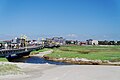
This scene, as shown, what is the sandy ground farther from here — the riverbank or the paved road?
the riverbank

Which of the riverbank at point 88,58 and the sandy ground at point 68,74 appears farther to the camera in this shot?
the riverbank at point 88,58

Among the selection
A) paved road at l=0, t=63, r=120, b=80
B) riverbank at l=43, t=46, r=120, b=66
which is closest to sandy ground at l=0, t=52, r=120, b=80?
paved road at l=0, t=63, r=120, b=80

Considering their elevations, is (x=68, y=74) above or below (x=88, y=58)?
above

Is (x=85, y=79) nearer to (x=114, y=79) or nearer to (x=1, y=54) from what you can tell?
(x=114, y=79)

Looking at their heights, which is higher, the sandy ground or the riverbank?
the sandy ground

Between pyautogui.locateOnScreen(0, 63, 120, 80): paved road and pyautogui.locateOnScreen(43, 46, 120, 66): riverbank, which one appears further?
pyautogui.locateOnScreen(43, 46, 120, 66): riverbank

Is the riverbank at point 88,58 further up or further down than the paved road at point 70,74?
further down

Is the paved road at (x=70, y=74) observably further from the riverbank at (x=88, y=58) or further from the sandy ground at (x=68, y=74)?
the riverbank at (x=88, y=58)

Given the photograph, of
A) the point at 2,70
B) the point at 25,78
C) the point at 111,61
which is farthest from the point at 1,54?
the point at 25,78

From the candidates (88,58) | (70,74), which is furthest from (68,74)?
(88,58)

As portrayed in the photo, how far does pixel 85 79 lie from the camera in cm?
2683

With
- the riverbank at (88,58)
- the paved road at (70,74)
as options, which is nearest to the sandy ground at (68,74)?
the paved road at (70,74)

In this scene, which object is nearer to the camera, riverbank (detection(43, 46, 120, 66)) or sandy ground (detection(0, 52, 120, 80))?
sandy ground (detection(0, 52, 120, 80))

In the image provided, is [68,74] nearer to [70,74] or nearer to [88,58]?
[70,74]
